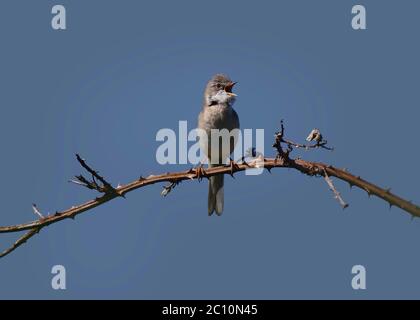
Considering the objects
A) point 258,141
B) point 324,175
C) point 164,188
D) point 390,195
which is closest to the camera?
point 390,195

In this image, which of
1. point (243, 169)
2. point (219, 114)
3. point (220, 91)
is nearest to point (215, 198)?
point (219, 114)

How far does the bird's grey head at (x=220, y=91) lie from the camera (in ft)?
26.1

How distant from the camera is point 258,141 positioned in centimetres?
377

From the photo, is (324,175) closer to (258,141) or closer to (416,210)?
(416,210)

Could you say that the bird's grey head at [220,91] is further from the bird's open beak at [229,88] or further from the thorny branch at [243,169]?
the thorny branch at [243,169]

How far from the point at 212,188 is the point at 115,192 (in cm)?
386

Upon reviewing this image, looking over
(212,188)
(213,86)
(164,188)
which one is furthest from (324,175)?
(213,86)

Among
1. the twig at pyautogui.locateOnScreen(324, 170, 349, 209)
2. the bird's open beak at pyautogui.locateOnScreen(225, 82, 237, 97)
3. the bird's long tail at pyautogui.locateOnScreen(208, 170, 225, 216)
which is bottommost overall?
the twig at pyautogui.locateOnScreen(324, 170, 349, 209)

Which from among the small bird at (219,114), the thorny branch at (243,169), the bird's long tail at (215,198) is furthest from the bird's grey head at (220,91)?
the thorny branch at (243,169)

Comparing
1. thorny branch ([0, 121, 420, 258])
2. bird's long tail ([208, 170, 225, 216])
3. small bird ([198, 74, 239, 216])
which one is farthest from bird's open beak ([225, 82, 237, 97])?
thorny branch ([0, 121, 420, 258])

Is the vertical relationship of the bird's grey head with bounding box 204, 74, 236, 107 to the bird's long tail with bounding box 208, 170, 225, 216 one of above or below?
above

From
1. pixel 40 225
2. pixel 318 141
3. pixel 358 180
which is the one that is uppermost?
pixel 318 141

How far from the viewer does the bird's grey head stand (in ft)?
26.1

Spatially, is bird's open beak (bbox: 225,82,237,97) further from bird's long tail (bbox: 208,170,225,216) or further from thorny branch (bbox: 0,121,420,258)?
thorny branch (bbox: 0,121,420,258)
